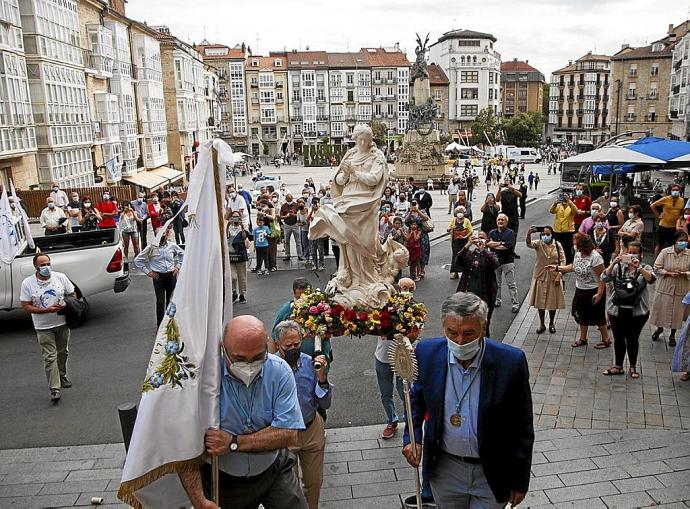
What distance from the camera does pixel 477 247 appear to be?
8.94 meters

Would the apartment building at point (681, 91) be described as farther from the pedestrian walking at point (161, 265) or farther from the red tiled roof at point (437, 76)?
the red tiled roof at point (437, 76)

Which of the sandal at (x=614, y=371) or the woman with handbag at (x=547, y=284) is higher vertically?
the woman with handbag at (x=547, y=284)

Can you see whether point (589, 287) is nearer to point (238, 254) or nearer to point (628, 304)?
point (628, 304)

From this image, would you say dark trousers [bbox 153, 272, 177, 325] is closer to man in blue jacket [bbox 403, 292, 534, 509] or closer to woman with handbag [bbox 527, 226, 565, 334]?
woman with handbag [bbox 527, 226, 565, 334]

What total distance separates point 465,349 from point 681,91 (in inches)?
2272

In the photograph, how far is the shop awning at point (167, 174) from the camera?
41312 millimetres

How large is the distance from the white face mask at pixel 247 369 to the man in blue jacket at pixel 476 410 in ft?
3.16

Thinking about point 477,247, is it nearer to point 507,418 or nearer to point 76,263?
point 507,418

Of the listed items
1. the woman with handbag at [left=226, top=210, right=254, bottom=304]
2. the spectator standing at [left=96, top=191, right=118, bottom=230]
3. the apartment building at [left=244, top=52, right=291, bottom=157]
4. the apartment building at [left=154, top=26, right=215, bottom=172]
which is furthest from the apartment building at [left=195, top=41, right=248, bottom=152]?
the woman with handbag at [left=226, top=210, right=254, bottom=304]

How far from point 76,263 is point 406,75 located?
90255mm

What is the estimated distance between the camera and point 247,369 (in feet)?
11.1

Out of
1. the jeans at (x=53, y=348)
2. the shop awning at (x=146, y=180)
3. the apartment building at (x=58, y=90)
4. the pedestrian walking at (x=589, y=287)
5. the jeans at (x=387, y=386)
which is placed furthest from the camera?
the shop awning at (x=146, y=180)

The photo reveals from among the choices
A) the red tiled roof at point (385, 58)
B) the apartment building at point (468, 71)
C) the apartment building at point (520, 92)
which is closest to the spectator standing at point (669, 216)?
the red tiled roof at point (385, 58)

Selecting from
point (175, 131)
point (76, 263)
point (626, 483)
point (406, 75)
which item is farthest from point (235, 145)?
point (626, 483)
